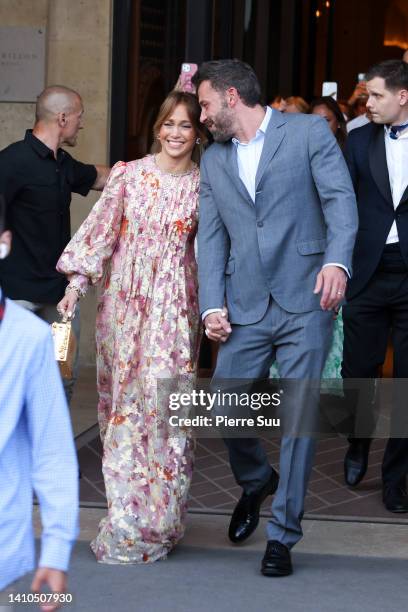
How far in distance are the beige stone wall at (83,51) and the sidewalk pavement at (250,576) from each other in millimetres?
3818

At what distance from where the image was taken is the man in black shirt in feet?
21.5

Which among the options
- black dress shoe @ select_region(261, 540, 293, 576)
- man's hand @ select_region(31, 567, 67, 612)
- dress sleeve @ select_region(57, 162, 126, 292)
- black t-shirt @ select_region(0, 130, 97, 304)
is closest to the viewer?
man's hand @ select_region(31, 567, 67, 612)

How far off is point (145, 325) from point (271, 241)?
0.68 meters

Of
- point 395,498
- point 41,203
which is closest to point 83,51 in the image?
point 41,203

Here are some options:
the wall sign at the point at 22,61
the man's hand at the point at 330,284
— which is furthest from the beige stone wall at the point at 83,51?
the man's hand at the point at 330,284

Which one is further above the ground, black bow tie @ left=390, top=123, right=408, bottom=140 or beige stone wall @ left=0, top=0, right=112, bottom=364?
beige stone wall @ left=0, top=0, right=112, bottom=364

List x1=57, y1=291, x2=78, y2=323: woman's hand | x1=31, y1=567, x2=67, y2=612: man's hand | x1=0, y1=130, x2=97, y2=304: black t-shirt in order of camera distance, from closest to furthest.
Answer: x1=31, y1=567, x2=67, y2=612: man's hand < x1=57, y1=291, x2=78, y2=323: woman's hand < x1=0, y1=130, x2=97, y2=304: black t-shirt

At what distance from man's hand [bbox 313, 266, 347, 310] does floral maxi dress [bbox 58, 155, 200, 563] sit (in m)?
0.73

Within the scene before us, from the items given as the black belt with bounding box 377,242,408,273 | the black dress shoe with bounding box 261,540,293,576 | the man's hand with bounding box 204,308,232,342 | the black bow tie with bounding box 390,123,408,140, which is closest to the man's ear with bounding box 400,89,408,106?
the black bow tie with bounding box 390,123,408,140

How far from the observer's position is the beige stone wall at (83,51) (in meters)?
9.20

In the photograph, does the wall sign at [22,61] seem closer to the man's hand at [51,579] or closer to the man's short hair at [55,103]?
the man's short hair at [55,103]

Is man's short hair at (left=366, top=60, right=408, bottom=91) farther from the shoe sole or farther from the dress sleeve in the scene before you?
the shoe sole

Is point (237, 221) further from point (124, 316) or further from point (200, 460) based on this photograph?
point (200, 460)

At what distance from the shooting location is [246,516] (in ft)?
18.5
